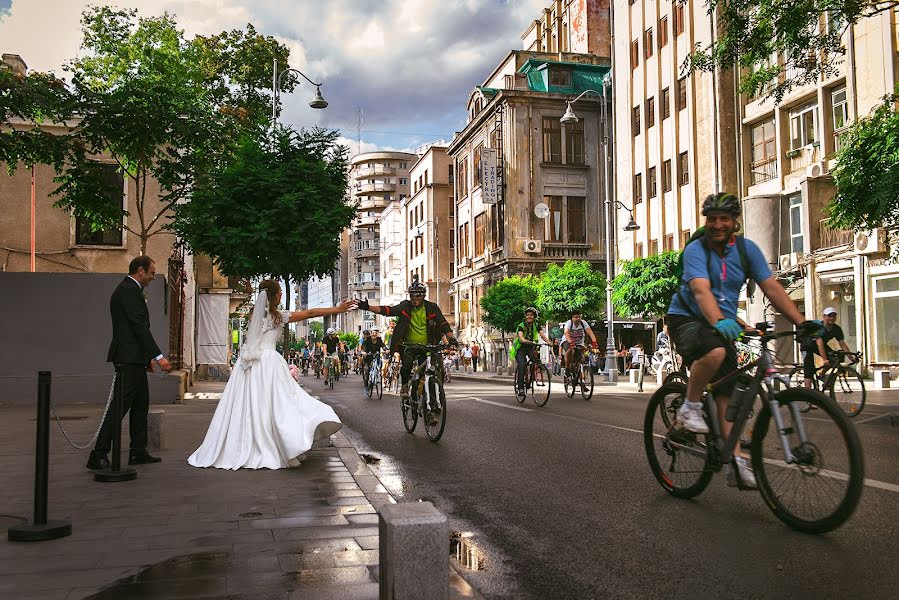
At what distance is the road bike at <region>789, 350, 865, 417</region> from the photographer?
46.0 feet

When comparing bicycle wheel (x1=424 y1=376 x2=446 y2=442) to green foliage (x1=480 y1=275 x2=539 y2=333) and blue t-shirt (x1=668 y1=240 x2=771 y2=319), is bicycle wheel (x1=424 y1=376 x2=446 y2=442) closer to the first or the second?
blue t-shirt (x1=668 y1=240 x2=771 y2=319)

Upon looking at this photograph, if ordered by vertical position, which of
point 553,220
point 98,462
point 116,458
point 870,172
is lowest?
point 98,462

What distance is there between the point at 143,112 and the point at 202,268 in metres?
20.3

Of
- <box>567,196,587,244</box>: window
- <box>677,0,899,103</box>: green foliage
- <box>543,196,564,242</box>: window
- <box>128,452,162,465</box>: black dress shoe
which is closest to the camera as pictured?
<box>128,452,162,465</box>: black dress shoe

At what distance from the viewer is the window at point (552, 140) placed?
2050 inches

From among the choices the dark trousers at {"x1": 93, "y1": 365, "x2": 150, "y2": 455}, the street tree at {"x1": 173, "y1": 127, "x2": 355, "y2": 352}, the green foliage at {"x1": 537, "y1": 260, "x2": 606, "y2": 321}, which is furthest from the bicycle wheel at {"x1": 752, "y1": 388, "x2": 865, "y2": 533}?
the green foliage at {"x1": 537, "y1": 260, "x2": 606, "y2": 321}

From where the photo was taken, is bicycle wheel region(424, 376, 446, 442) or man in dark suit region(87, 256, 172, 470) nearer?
man in dark suit region(87, 256, 172, 470)

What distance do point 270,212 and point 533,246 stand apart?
111 feet

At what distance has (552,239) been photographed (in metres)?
51.5

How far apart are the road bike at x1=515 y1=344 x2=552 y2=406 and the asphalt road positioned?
19.3 feet

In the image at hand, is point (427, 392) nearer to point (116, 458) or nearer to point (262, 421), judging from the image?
point (262, 421)

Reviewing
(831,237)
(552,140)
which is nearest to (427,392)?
(831,237)

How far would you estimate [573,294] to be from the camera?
40.1m

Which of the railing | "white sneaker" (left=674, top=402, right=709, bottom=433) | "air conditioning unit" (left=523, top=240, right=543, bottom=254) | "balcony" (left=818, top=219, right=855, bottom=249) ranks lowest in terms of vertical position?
"white sneaker" (left=674, top=402, right=709, bottom=433)
